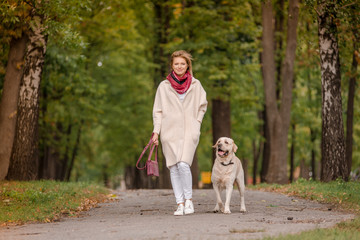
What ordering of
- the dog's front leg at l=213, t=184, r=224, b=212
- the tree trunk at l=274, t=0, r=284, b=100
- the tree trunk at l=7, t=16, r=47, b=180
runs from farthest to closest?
the tree trunk at l=274, t=0, r=284, b=100 < the tree trunk at l=7, t=16, r=47, b=180 < the dog's front leg at l=213, t=184, r=224, b=212

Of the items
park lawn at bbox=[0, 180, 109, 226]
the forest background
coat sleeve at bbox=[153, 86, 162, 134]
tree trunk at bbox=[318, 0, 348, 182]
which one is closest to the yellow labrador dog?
coat sleeve at bbox=[153, 86, 162, 134]

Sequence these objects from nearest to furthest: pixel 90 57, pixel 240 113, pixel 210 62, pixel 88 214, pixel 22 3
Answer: pixel 88 214 → pixel 22 3 → pixel 210 62 → pixel 90 57 → pixel 240 113

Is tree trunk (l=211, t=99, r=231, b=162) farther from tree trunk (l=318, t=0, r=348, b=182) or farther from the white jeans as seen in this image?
the white jeans

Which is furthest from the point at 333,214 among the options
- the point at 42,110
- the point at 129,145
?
the point at 129,145

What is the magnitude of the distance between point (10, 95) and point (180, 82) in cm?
798

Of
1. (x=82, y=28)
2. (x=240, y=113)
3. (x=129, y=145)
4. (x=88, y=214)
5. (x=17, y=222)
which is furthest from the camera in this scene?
(x=129, y=145)

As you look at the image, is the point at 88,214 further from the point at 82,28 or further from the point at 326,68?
the point at 82,28

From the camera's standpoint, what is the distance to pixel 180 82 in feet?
31.8

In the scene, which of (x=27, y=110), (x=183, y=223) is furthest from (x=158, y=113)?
(x=27, y=110)

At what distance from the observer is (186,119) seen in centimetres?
970

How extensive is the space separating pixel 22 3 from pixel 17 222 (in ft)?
21.0

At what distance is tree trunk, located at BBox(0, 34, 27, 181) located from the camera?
1611cm

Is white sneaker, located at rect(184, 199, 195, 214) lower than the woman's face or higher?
lower

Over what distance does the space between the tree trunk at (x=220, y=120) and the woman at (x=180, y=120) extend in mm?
13619
